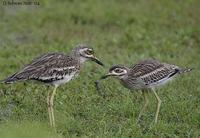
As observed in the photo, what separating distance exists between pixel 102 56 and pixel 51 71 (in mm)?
3783

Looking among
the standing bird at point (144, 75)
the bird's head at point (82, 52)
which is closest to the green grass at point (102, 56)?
the standing bird at point (144, 75)

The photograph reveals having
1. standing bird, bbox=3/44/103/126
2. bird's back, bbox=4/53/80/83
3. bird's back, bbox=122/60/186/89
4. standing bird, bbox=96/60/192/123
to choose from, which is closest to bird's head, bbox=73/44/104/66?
standing bird, bbox=3/44/103/126

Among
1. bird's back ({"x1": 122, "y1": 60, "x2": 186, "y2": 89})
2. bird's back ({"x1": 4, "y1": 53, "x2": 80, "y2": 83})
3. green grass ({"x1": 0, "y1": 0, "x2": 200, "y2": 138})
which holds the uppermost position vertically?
bird's back ({"x1": 4, "y1": 53, "x2": 80, "y2": 83})

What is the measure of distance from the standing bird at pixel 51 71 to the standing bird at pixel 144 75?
50 centimetres

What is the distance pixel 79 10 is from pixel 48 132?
7.67 meters

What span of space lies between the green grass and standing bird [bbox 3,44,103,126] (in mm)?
513

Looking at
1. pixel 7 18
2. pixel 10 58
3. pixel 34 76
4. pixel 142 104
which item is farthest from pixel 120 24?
pixel 34 76

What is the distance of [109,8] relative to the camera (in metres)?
16.8

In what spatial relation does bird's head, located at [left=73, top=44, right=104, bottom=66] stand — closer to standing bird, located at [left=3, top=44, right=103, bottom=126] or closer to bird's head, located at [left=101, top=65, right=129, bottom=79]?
standing bird, located at [left=3, top=44, right=103, bottom=126]

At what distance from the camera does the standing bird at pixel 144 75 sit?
10.3 metres

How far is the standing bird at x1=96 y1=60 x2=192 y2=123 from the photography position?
33.8 feet

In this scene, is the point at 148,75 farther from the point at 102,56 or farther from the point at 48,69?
the point at 102,56

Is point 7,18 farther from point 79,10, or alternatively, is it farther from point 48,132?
point 48,132

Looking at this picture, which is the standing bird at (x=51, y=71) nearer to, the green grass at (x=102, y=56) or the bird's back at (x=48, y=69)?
the bird's back at (x=48, y=69)
